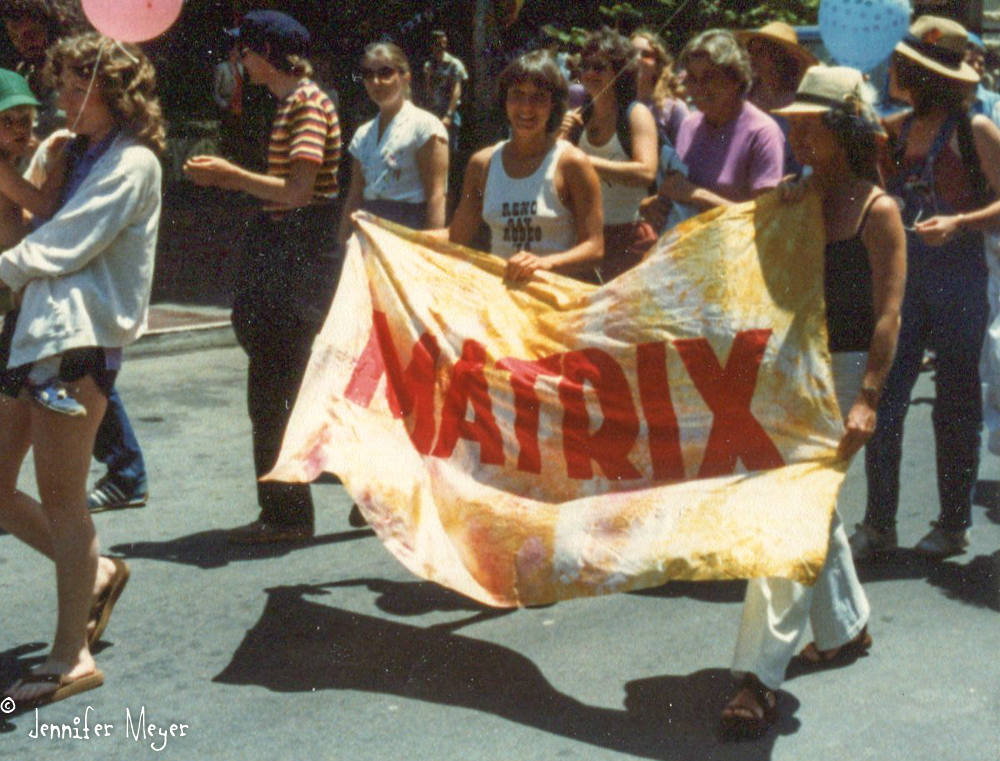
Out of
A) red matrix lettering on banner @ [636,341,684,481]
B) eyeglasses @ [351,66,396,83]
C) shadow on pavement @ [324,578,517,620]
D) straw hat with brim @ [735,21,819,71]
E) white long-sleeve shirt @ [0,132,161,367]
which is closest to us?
white long-sleeve shirt @ [0,132,161,367]

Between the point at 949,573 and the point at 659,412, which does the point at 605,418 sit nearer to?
the point at 659,412

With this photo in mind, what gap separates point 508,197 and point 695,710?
1.96 m

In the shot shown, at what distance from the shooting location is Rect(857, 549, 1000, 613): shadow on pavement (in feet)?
18.1

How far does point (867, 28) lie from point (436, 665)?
9.70 ft

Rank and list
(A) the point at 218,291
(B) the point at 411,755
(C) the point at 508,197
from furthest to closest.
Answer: (A) the point at 218,291 < (C) the point at 508,197 < (B) the point at 411,755

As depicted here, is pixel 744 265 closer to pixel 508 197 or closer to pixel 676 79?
pixel 508 197

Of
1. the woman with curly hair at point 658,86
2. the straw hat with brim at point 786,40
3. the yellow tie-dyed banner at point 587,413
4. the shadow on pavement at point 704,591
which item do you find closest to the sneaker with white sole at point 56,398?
the yellow tie-dyed banner at point 587,413

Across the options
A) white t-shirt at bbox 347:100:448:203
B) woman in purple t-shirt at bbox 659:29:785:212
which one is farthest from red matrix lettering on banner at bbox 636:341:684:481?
white t-shirt at bbox 347:100:448:203

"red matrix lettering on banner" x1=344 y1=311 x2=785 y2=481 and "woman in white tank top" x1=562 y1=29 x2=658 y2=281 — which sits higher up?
"woman in white tank top" x1=562 y1=29 x2=658 y2=281

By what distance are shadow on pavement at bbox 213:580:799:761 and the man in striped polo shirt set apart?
95 centimetres

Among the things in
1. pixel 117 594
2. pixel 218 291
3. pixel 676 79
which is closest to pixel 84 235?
pixel 117 594

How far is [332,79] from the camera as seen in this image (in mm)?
16609

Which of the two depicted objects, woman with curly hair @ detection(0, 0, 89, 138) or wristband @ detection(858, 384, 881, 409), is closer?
wristband @ detection(858, 384, 881, 409)

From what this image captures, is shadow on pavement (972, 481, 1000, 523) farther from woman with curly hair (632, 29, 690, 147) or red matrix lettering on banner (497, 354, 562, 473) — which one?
red matrix lettering on banner (497, 354, 562, 473)
